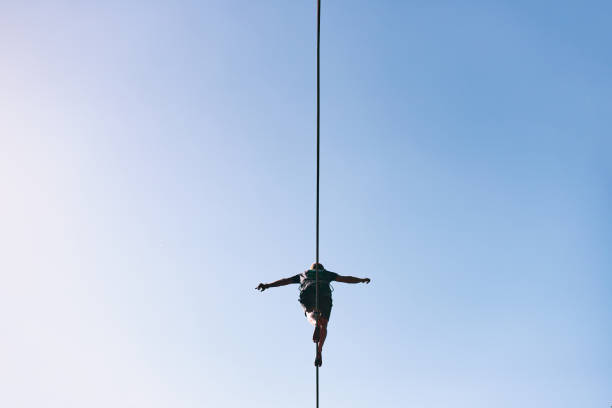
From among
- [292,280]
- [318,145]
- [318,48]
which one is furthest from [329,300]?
[318,48]

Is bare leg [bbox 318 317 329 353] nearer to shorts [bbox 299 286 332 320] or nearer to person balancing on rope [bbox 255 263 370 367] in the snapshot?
person balancing on rope [bbox 255 263 370 367]

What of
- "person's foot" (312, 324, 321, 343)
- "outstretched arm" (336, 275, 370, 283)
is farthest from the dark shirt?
"person's foot" (312, 324, 321, 343)

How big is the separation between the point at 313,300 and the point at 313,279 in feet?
1.40

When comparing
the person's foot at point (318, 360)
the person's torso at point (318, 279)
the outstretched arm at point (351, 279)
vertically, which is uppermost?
the outstretched arm at point (351, 279)

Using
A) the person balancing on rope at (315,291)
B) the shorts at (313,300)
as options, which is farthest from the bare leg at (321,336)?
the shorts at (313,300)

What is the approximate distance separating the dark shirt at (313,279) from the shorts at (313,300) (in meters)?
0.07

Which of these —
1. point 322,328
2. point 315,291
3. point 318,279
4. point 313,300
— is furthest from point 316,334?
point 318,279

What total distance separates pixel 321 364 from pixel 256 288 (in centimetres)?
210

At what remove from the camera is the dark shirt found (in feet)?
42.4

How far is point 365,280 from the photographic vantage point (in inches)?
534

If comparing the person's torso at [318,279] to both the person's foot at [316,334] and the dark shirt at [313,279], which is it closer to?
the dark shirt at [313,279]

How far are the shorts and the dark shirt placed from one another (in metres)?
0.07

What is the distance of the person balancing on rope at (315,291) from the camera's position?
12367 mm

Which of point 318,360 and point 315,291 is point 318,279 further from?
point 318,360
